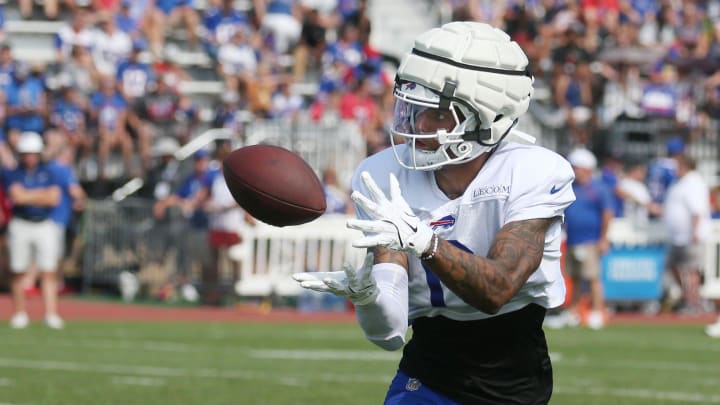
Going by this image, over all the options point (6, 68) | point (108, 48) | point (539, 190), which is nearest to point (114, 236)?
point (6, 68)

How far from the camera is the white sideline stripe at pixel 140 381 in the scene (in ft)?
26.1

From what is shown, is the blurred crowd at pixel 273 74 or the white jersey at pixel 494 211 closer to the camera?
the white jersey at pixel 494 211

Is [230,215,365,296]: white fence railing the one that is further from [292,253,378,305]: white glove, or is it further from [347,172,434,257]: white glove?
[347,172,434,257]: white glove

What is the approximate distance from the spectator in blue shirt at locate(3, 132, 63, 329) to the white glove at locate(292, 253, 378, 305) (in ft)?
29.3

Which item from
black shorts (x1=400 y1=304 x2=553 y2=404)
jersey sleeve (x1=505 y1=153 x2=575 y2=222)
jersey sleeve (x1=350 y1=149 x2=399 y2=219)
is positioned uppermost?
jersey sleeve (x1=505 y1=153 x2=575 y2=222)

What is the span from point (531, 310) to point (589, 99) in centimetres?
1412

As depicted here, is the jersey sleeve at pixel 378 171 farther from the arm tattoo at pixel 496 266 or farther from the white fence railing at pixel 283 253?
the white fence railing at pixel 283 253

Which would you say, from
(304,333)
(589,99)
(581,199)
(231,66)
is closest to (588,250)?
(581,199)

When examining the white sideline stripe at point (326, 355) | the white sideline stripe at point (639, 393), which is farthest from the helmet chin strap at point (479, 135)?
the white sideline stripe at point (326, 355)

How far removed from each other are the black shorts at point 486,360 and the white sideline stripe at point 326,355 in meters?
5.80

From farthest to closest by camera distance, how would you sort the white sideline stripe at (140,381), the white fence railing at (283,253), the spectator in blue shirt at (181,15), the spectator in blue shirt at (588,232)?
the spectator in blue shirt at (181,15), the white fence railing at (283,253), the spectator in blue shirt at (588,232), the white sideline stripe at (140,381)

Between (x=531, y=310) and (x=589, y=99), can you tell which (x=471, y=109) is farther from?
(x=589, y=99)

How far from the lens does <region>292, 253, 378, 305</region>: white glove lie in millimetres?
3299

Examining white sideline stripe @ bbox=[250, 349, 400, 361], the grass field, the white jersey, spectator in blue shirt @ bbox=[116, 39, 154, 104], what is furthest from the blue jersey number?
spectator in blue shirt @ bbox=[116, 39, 154, 104]
